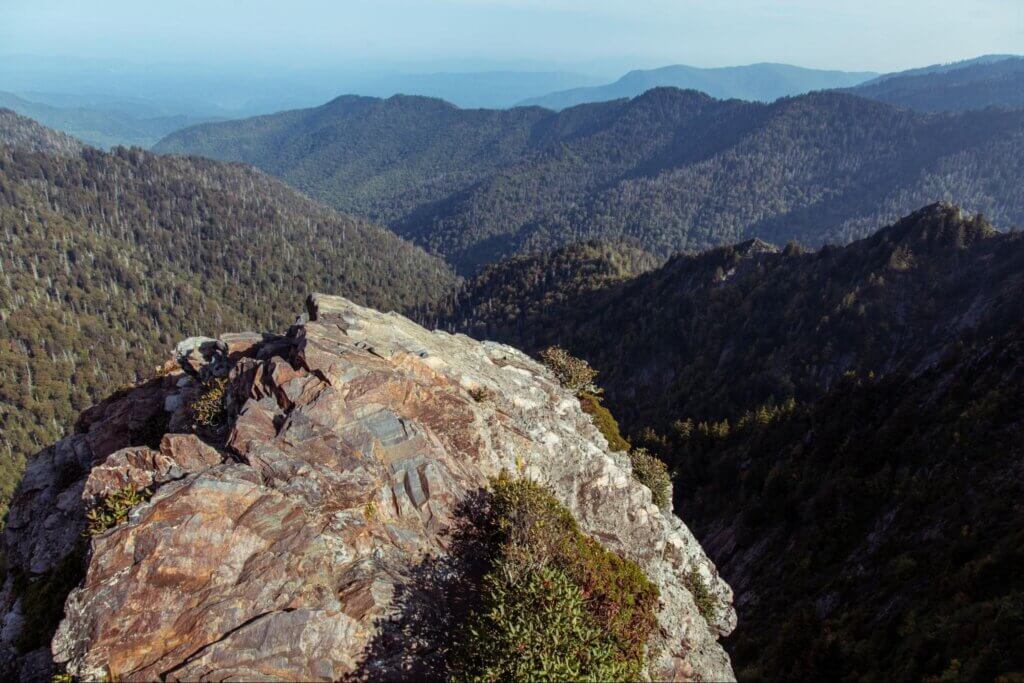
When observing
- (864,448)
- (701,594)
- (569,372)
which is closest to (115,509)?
(701,594)

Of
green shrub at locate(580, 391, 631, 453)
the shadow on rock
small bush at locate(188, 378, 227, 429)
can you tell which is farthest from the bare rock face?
green shrub at locate(580, 391, 631, 453)

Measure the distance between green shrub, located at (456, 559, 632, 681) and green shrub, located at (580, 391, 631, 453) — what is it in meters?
19.3

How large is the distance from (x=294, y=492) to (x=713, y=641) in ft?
75.3

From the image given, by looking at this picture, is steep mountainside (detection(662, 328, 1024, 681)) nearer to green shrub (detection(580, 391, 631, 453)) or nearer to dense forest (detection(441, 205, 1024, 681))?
dense forest (detection(441, 205, 1024, 681))

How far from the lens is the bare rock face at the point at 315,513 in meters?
18.6

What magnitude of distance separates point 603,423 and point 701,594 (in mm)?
14243

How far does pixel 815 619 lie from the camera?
3900cm

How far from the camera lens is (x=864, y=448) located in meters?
57.1


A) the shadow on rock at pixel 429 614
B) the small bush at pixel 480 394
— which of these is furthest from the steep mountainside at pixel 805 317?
the shadow on rock at pixel 429 614

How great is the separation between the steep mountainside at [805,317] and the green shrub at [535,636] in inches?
3478

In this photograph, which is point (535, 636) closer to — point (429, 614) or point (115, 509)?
point (429, 614)

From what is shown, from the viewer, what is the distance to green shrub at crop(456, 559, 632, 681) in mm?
19000

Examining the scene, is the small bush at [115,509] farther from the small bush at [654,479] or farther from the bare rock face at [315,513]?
the small bush at [654,479]

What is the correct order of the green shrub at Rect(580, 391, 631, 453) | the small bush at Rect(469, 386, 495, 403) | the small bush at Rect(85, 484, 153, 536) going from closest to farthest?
the small bush at Rect(85, 484, 153, 536) → the small bush at Rect(469, 386, 495, 403) → the green shrub at Rect(580, 391, 631, 453)
